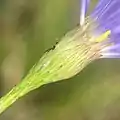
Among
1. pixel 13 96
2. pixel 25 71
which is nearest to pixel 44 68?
pixel 13 96

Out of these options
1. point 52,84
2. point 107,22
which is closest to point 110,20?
point 107,22

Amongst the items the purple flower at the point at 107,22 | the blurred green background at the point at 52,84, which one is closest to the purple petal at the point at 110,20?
the purple flower at the point at 107,22

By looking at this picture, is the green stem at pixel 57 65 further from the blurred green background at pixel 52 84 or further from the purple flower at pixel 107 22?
the blurred green background at pixel 52 84

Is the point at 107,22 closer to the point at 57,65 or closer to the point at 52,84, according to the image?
the point at 57,65

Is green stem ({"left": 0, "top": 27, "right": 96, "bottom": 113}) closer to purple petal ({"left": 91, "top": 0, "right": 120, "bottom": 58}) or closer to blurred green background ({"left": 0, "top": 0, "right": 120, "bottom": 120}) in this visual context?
purple petal ({"left": 91, "top": 0, "right": 120, "bottom": 58})

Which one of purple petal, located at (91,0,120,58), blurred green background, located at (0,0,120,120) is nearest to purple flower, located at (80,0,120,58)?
purple petal, located at (91,0,120,58)

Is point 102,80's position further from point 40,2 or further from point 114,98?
point 40,2
